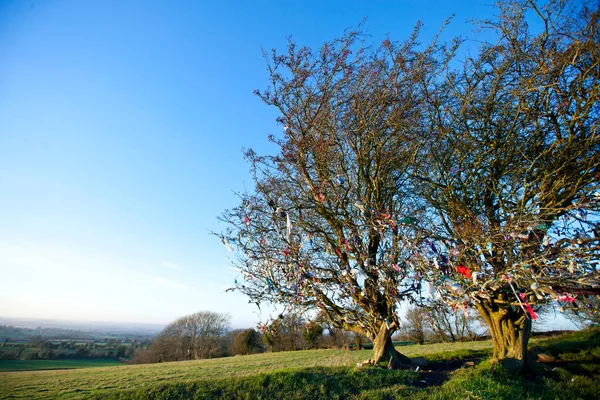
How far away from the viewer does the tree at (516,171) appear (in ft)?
18.8

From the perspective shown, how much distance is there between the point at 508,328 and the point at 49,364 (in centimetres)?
2707

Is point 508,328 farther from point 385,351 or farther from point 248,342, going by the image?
point 248,342

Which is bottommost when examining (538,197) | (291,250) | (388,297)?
(388,297)

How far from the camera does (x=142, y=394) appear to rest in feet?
19.2

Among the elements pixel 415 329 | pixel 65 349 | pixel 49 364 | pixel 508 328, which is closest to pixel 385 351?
pixel 508 328

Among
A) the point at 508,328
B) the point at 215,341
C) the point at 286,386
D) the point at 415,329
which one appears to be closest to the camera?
the point at 286,386

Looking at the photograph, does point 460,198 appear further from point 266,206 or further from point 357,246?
point 266,206

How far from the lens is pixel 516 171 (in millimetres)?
7191

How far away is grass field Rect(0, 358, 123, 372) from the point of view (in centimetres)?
1422

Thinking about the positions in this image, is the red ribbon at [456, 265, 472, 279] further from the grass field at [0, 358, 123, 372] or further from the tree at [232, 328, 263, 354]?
the tree at [232, 328, 263, 354]

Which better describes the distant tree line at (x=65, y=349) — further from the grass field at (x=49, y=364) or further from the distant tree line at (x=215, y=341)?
the distant tree line at (x=215, y=341)

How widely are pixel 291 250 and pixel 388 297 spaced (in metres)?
3.00

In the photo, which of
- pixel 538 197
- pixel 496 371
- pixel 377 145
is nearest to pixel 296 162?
pixel 377 145

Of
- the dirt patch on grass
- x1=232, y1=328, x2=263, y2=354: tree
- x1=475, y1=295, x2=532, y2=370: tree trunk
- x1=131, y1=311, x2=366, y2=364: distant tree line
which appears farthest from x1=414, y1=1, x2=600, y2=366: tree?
x1=232, y1=328, x2=263, y2=354: tree
